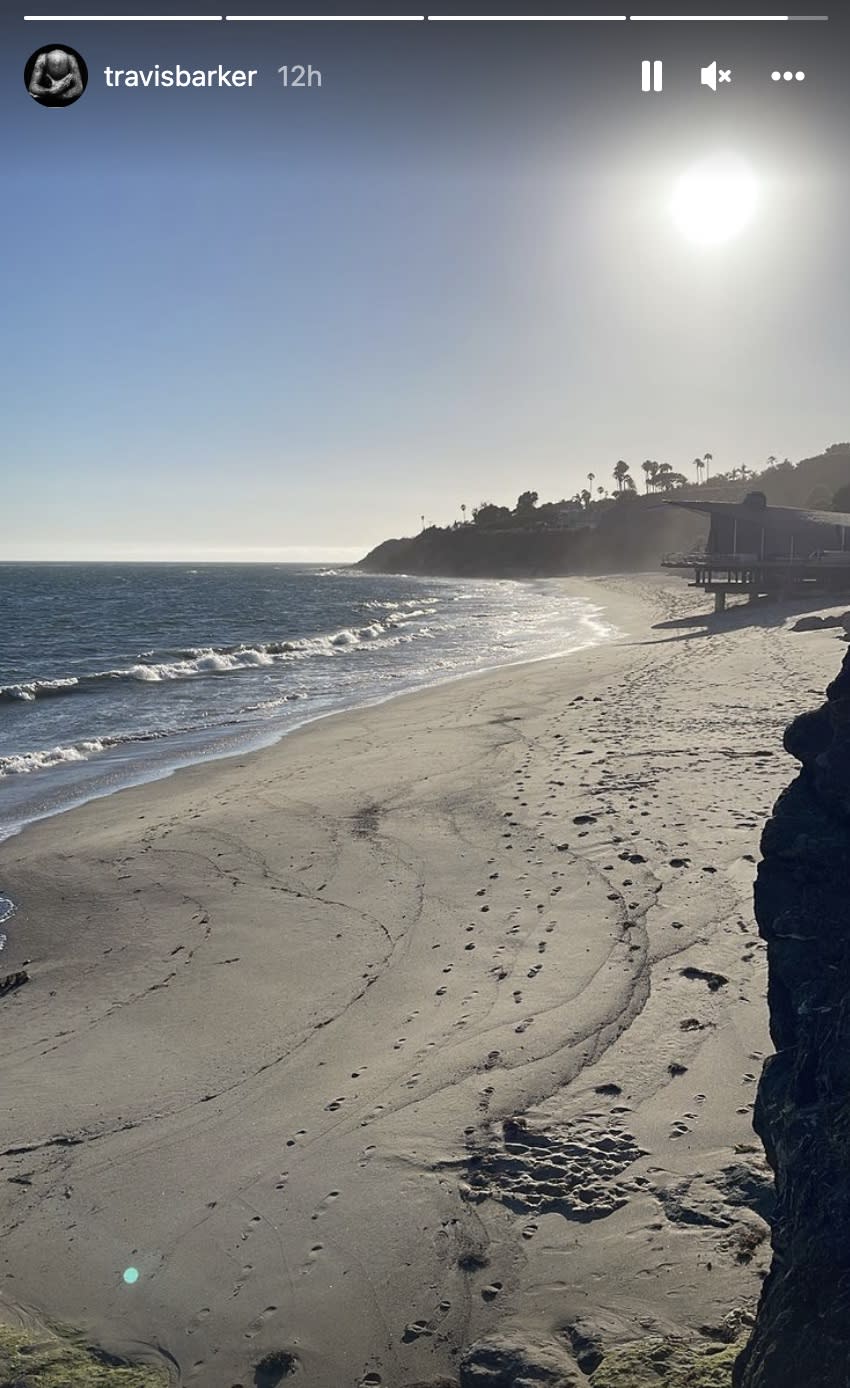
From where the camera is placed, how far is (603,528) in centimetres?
11431

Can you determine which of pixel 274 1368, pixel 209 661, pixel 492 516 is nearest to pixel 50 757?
pixel 274 1368

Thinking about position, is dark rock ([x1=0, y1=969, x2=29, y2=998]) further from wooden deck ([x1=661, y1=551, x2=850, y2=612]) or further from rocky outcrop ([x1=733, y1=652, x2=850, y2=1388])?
wooden deck ([x1=661, y1=551, x2=850, y2=612])

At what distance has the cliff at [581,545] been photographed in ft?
352

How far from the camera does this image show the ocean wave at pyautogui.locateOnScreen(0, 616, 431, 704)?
28.7 metres

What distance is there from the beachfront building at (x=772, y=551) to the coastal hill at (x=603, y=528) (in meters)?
38.9

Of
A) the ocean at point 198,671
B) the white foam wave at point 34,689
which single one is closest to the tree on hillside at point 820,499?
the ocean at point 198,671

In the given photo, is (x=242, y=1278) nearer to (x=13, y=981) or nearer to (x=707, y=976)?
(x=707, y=976)

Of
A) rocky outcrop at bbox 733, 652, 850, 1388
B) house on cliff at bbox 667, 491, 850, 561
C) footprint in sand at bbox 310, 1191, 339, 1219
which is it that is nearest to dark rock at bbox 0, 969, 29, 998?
footprint in sand at bbox 310, 1191, 339, 1219

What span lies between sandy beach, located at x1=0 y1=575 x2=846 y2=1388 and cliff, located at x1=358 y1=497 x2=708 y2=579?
85884 millimetres

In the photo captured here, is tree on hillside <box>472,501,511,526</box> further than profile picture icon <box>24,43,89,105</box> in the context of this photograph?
Yes

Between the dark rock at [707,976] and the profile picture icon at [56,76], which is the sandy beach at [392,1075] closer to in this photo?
the dark rock at [707,976]

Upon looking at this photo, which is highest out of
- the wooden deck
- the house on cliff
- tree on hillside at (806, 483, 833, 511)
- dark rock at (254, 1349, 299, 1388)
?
tree on hillside at (806, 483, 833, 511)

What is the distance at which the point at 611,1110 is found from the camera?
207 inches

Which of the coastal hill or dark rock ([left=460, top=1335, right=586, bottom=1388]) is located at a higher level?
the coastal hill
